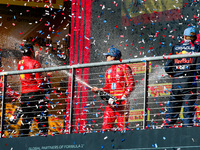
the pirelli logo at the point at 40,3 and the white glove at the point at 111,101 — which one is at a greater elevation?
the pirelli logo at the point at 40,3

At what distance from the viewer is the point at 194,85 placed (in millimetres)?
7609

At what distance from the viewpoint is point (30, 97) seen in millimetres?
8406

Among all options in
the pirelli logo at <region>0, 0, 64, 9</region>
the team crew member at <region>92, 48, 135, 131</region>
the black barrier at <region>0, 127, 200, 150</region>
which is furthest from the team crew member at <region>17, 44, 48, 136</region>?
the pirelli logo at <region>0, 0, 64, 9</region>

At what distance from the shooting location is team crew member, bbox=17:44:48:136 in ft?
27.2

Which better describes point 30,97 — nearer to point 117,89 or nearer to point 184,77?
point 117,89

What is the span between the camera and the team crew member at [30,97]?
8289 mm

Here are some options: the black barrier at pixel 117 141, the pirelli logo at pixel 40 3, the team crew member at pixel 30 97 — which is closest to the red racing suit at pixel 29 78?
the team crew member at pixel 30 97

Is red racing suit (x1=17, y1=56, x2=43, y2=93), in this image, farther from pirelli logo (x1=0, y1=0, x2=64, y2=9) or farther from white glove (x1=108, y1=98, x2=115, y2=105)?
pirelli logo (x1=0, y1=0, x2=64, y2=9)

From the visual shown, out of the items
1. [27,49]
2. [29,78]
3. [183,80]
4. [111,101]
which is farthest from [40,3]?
[183,80]

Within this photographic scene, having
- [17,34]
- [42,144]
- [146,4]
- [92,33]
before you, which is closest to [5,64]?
[17,34]

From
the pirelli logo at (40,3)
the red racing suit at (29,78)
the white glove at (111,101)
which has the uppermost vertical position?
the pirelli logo at (40,3)

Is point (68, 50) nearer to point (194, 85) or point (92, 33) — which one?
point (92, 33)

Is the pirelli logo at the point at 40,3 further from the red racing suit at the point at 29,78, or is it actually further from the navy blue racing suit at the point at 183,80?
the navy blue racing suit at the point at 183,80

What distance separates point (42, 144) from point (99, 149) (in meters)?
0.94
